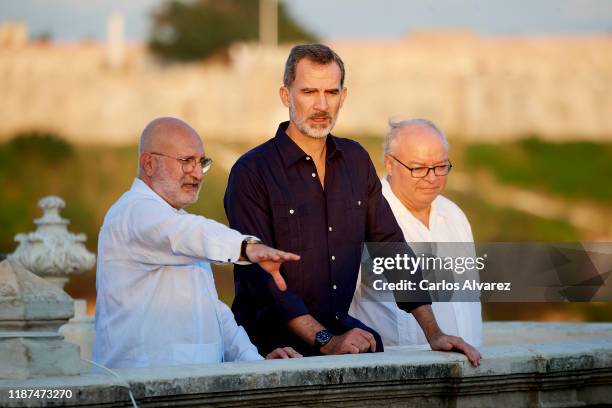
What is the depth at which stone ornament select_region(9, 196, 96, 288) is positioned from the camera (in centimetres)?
743

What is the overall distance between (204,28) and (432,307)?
44231 millimetres

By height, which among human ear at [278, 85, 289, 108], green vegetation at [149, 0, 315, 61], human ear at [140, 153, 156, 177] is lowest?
human ear at [140, 153, 156, 177]

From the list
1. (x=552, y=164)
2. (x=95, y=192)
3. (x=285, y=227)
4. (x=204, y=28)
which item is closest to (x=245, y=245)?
(x=285, y=227)

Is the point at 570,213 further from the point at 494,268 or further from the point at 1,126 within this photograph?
the point at 494,268

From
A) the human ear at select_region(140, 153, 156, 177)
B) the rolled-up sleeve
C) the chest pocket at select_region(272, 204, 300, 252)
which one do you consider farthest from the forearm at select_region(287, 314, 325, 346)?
the human ear at select_region(140, 153, 156, 177)

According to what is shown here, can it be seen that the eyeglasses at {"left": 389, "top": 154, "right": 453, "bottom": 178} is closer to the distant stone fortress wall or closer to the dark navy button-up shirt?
the dark navy button-up shirt

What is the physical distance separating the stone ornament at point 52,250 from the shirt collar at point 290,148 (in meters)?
2.29

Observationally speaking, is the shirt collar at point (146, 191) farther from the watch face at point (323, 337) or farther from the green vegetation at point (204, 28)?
the green vegetation at point (204, 28)

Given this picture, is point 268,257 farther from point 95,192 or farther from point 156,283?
point 95,192

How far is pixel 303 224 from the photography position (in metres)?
5.24

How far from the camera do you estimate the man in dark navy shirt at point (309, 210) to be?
514 centimetres

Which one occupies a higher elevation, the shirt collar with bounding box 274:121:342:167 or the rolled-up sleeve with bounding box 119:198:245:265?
the shirt collar with bounding box 274:121:342:167

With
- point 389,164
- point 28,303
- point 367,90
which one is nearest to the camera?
point 28,303

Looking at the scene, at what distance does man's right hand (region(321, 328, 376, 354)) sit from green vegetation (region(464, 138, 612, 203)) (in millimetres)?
33106
